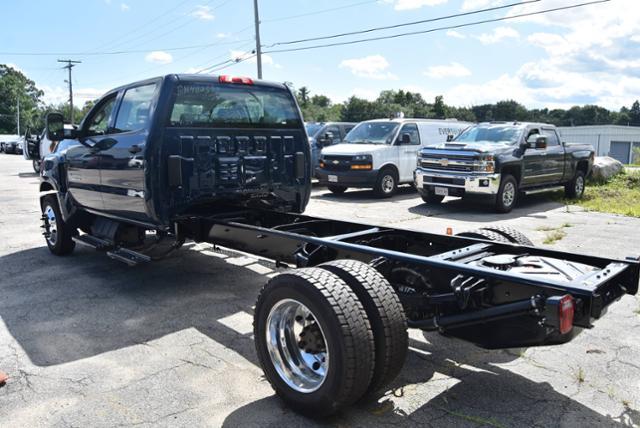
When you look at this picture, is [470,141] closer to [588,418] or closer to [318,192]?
[318,192]

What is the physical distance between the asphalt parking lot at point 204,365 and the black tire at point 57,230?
0.58 meters

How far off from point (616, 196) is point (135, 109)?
13496mm

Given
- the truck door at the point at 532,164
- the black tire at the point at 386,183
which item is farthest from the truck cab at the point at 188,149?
the black tire at the point at 386,183

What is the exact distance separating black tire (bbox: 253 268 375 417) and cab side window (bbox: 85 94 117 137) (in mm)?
3933

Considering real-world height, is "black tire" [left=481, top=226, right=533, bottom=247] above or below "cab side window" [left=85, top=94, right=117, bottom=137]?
below

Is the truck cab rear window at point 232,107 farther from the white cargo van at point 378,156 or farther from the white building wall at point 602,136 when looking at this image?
the white building wall at point 602,136

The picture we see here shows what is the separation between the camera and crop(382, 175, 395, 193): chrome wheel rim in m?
13.9

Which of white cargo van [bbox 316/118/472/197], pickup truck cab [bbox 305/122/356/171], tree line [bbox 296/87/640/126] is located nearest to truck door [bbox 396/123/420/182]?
white cargo van [bbox 316/118/472/197]

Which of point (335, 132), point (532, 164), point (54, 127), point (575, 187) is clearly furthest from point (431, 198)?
point (54, 127)

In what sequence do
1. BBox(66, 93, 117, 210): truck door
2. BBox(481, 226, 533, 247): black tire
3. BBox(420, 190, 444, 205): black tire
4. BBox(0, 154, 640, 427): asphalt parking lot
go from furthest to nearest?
1. BBox(420, 190, 444, 205): black tire
2. BBox(66, 93, 117, 210): truck door
3. BBox(481, 226, 533, 247): black tire
4. BBox(0, 154, 640, 427): asphalt parking lot

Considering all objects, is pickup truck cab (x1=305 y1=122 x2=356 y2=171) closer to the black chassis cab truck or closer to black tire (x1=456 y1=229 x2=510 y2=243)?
the black chassis cab truck

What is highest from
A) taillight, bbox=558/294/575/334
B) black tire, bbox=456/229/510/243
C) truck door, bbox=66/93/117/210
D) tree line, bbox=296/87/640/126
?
tree line, bbox=296/87/640/126

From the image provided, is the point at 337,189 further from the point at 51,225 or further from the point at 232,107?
the point at 232,107

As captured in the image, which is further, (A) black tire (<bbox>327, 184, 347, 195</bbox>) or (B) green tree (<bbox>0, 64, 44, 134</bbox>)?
(B) green tree (<bbox>0, 64, 44, 134</bbox>)
